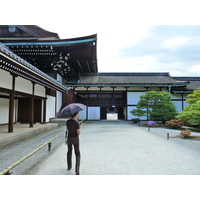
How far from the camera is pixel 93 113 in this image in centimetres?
1559

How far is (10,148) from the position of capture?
17.1ft

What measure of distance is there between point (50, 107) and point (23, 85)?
496 centimetres

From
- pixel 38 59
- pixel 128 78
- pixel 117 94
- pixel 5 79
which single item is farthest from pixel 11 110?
pixel 128 78

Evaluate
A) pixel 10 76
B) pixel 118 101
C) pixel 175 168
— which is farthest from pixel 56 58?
pixel 175 168

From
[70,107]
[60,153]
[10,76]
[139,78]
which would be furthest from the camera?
[139,78]

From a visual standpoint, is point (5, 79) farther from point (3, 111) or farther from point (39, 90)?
point (3, 111)

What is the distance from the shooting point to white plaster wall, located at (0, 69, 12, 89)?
19.6 ft

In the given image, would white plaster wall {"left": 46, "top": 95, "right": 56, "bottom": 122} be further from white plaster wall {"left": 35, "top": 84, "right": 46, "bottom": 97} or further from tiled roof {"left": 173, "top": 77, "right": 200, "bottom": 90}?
tiled roof {"left": 173, "top": 77, "right": 200, "bottom": 90}

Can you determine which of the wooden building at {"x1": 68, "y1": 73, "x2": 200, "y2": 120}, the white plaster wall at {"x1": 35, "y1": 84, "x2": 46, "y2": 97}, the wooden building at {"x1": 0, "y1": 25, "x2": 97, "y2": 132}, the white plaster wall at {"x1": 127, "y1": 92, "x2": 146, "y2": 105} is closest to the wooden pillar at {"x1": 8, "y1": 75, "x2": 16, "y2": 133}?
the wooden building at {"x1": 0, "y1": 25, "x2": 97, "y2": 132}

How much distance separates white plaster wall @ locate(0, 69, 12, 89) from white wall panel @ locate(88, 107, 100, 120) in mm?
9685

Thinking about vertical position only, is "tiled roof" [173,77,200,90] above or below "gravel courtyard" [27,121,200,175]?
above

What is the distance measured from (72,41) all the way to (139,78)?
10.7m

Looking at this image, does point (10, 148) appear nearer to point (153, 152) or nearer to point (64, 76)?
point (153, 152)

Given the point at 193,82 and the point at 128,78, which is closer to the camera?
the point at 128,78
